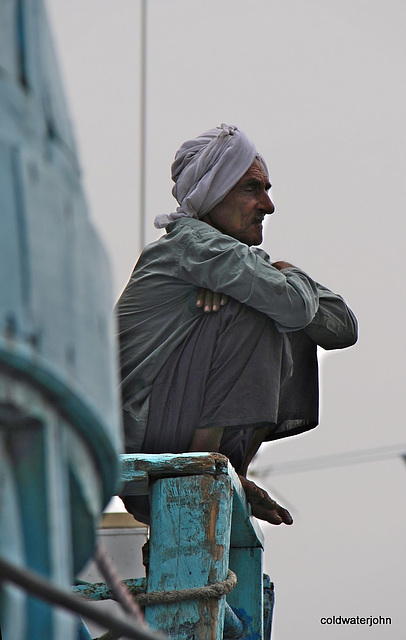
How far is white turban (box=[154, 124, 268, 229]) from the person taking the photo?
104 inches

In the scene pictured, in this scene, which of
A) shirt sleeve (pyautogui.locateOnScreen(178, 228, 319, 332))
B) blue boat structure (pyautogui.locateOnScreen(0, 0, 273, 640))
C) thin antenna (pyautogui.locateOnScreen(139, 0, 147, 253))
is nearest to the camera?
blue boat structure (pyautogui.locateOnScreen(0, 0, 273, 640))

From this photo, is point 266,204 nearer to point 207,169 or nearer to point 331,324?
point 207,169

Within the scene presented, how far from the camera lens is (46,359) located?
925 mm

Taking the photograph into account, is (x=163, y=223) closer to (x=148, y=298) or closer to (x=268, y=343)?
(x=148, y=298)

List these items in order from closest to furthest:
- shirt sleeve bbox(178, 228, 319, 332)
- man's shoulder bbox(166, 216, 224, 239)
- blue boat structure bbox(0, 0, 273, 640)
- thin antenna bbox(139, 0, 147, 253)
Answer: blue boat structure bbox(0, 0, 273, 640)
shirt sleeve bbox(178, 228, 319, 332)
man's shoulder bbox(166, 216, 224, 239)
thin antenna bbox(139, 0, 147, 253)

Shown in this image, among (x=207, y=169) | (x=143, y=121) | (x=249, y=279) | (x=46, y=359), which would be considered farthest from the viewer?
(x=143, y=121)

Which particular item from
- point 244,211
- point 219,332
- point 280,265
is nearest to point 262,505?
point 219,332

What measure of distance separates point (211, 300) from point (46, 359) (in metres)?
1.55

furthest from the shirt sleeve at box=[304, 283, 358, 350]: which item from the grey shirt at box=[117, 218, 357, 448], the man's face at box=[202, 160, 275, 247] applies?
the man's face at box=[202, 160, 275, 247]

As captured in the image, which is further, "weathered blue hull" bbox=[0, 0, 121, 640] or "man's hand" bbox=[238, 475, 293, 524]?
"man's hand" bbox=[238, 475, 293, 524]

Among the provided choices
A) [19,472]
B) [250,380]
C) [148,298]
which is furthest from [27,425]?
[148,298]

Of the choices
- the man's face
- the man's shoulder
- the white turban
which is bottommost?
the man's shoulder

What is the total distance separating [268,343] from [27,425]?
1481mm

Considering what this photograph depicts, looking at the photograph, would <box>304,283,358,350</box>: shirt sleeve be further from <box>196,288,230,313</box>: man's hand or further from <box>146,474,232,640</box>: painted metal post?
<box>146,474,232,640</box>: painted metal post
